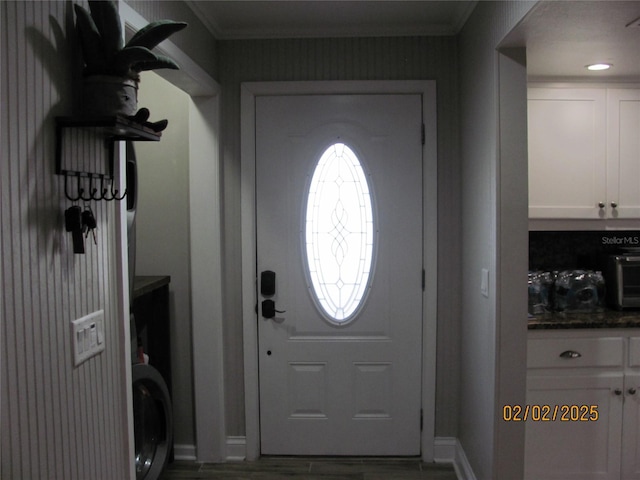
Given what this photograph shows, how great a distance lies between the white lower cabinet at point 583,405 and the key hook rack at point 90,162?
6.48 ft

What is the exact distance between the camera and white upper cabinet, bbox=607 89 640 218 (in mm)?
2803

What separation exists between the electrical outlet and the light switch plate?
1.57 m

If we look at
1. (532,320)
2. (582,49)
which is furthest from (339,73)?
(532,320)

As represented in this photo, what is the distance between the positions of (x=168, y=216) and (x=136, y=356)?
90 centimetres

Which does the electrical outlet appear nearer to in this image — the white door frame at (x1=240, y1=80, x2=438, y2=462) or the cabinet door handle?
the white door frame at (x1=240, y1=80, x2=438, y2=462)

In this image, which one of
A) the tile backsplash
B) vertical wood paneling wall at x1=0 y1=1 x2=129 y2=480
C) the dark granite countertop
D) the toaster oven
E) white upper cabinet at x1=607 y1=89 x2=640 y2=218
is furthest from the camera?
the tile backsplash

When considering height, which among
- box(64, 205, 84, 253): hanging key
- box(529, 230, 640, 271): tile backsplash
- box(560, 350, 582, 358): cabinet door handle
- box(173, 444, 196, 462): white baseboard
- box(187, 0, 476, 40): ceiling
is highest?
box(187, 0, 476, 40): ceiling

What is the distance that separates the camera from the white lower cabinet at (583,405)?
8.03ft

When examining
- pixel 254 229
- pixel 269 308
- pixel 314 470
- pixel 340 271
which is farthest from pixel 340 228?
pixel 314 470

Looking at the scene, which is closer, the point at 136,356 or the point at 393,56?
the point at 136,356

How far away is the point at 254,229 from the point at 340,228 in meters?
0.49

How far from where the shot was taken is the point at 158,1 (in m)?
1.96

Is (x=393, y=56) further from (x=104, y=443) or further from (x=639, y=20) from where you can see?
(x=104, y=443)
